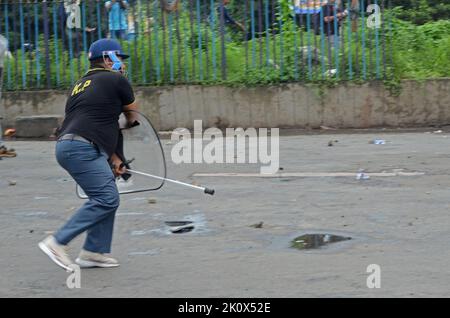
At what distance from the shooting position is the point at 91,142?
6688 mm

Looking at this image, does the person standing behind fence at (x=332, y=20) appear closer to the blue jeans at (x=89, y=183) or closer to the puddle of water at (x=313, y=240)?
the puddle of water at (x=313, y=240)

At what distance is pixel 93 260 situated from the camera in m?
6.87

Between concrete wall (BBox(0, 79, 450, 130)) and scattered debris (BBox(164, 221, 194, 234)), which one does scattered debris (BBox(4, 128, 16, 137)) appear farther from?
scattered debris (BBox(164, 221, 194, 234))

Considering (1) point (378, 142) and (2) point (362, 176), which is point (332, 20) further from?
(2) point (362, 176)

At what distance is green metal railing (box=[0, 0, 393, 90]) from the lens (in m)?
13.8

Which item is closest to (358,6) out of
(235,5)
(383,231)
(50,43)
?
(235,5)

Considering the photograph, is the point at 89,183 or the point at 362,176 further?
the point at 362,176

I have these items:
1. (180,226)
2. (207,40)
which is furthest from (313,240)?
(207,40)

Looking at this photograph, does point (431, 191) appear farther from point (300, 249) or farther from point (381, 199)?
point (300, 249)

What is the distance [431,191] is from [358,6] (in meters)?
5.04

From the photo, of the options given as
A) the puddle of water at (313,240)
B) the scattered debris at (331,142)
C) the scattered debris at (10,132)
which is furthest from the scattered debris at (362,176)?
the scattered debris at (10,132)

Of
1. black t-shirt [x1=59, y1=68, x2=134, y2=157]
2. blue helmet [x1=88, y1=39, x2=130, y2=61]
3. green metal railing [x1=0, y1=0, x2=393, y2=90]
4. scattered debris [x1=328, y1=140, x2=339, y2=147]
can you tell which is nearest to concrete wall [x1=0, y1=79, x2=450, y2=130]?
green metal railing [x1=0, y1=0, x2=393, y2=90]

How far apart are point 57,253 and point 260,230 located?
196cm

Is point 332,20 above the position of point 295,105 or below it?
above
